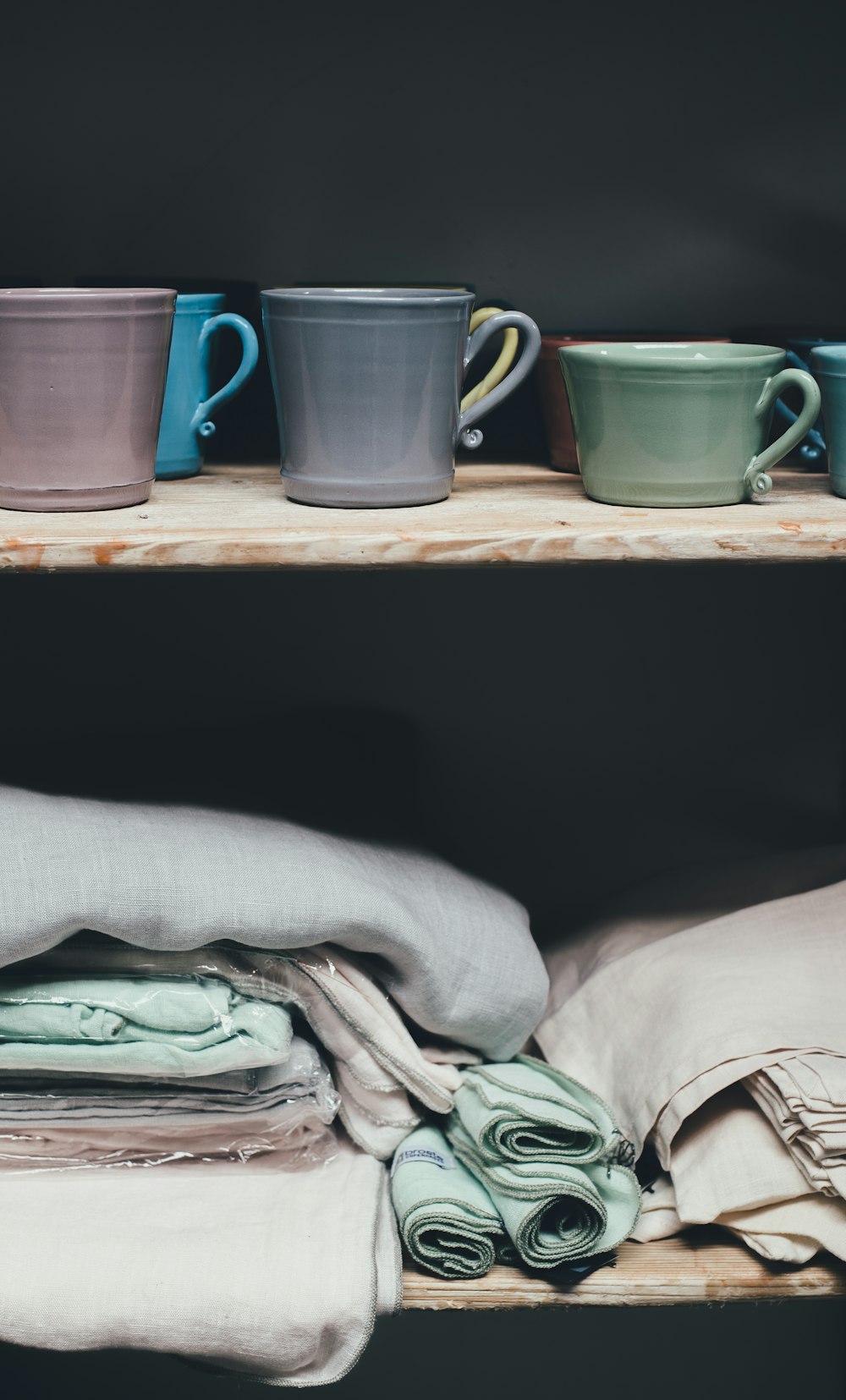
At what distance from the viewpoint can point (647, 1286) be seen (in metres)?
0.63

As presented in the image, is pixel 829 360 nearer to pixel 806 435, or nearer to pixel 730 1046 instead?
pixel 806 435

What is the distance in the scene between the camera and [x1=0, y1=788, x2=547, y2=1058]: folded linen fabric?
24.1 inches

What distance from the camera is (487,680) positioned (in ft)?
3.10

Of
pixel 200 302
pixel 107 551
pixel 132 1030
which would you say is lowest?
pixel 132 1030

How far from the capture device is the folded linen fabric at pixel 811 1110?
63 cm

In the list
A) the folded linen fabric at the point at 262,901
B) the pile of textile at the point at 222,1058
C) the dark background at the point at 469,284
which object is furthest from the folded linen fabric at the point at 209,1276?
the dark background at the point at 469,284

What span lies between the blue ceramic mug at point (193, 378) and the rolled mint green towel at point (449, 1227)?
41 centimetres

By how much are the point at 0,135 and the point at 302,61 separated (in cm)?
20

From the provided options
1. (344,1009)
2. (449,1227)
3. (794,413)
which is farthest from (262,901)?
(794,413)

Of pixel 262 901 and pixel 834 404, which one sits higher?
pixel 834 404

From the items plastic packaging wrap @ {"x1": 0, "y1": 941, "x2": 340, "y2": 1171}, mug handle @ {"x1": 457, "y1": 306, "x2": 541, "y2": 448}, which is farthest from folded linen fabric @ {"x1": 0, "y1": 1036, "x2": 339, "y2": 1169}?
mug handle @ {"x1": 457, "y1": 306, "x2": 541, "y2": 448}

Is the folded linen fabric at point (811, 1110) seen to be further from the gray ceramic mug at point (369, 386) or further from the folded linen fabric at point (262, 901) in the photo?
the gray ceramic mug at point (369, 386)

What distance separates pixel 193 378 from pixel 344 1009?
0.35 metres

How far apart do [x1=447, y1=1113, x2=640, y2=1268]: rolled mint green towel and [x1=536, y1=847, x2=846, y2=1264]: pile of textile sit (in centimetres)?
3
